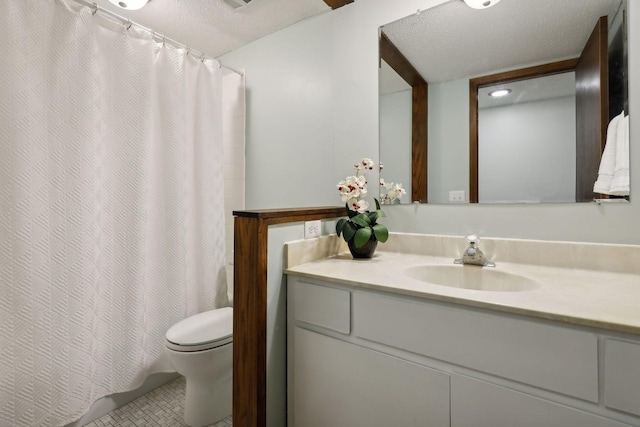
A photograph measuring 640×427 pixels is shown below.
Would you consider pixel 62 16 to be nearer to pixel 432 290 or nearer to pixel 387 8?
pixel 387 8

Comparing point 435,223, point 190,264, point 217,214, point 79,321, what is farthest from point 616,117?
point 79,321

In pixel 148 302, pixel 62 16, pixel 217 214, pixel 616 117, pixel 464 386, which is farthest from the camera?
pixel 217 214

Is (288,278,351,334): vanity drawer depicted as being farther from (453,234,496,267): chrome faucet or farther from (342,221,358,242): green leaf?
(453,234,496,267): chrome faucet

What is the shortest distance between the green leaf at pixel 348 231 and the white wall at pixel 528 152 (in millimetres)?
579

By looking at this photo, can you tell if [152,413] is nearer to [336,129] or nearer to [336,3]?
[336,129]

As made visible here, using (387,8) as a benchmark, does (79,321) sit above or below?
below

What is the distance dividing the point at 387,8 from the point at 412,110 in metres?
0.55

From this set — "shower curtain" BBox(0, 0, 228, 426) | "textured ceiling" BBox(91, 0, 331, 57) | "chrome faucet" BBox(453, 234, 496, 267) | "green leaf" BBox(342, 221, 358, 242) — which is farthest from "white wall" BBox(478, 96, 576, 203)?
"shower curtain" BBox(0, 0, 228, 426)

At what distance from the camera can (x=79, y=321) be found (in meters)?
1.30

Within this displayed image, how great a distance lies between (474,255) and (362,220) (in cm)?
47

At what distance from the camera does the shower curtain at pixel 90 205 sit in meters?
1.14

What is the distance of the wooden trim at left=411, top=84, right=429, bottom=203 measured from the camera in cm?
142

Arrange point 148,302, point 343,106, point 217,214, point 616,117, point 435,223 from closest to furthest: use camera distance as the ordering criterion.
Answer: point 616,117 < point 435,223 < point 148,302 < point 343,106 < point 217,214

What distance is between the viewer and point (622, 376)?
0.62 meters
